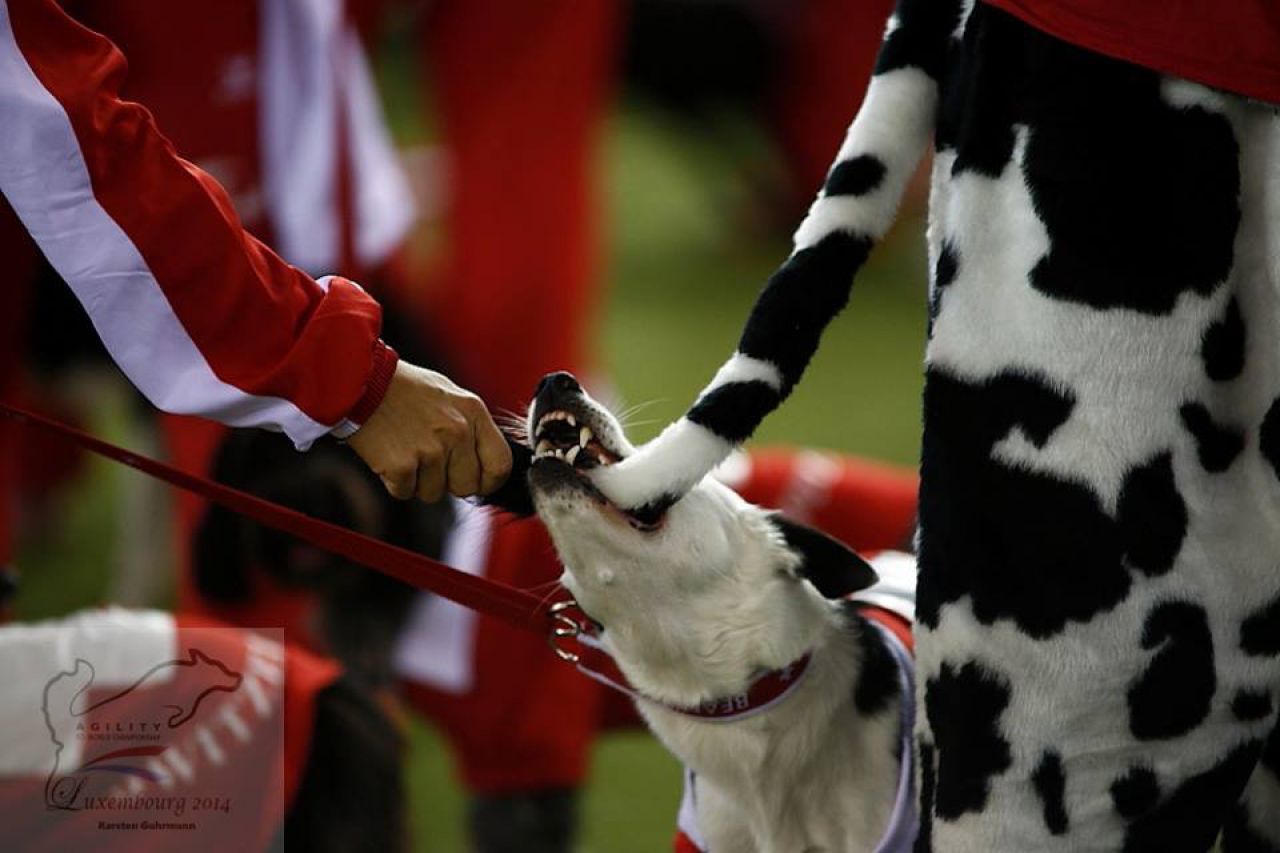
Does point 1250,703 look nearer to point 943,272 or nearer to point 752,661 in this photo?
point 943,272

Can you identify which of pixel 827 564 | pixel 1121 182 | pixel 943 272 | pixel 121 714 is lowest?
pixel 121 714

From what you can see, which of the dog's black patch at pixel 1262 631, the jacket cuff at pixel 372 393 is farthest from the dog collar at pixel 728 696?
the dog's black patch at pixel 1262 631

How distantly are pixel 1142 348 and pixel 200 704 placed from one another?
1.07 meters

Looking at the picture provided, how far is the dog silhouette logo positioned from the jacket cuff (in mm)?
487

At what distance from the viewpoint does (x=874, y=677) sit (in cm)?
182

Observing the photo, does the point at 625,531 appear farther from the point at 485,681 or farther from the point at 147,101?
the point at 147,101

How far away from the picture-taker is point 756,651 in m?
1.77

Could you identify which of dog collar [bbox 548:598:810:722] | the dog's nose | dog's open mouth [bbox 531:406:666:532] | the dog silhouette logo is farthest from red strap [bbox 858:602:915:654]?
the dog silhouette logo

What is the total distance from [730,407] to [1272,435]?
422mm

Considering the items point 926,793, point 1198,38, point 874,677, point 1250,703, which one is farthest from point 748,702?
point 1198,38

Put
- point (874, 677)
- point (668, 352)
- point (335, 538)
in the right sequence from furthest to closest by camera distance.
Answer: point (668, 352) → point (874, 677) → point (335, 538)

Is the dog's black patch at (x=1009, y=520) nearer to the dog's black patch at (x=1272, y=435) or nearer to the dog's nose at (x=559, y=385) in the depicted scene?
the dog's black patch at (x=1272, y=435)

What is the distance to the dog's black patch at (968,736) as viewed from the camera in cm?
139

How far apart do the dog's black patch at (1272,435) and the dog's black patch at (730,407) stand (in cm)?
39
